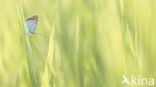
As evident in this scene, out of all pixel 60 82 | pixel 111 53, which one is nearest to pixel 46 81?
pixel 60 82

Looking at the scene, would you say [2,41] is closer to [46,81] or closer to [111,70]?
[46,81]

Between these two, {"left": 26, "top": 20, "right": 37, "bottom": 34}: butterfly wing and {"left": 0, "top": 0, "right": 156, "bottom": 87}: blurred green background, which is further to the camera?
{"left": 26, "top": 20, "right": 37, "bottom": 34}: butterfly wing
